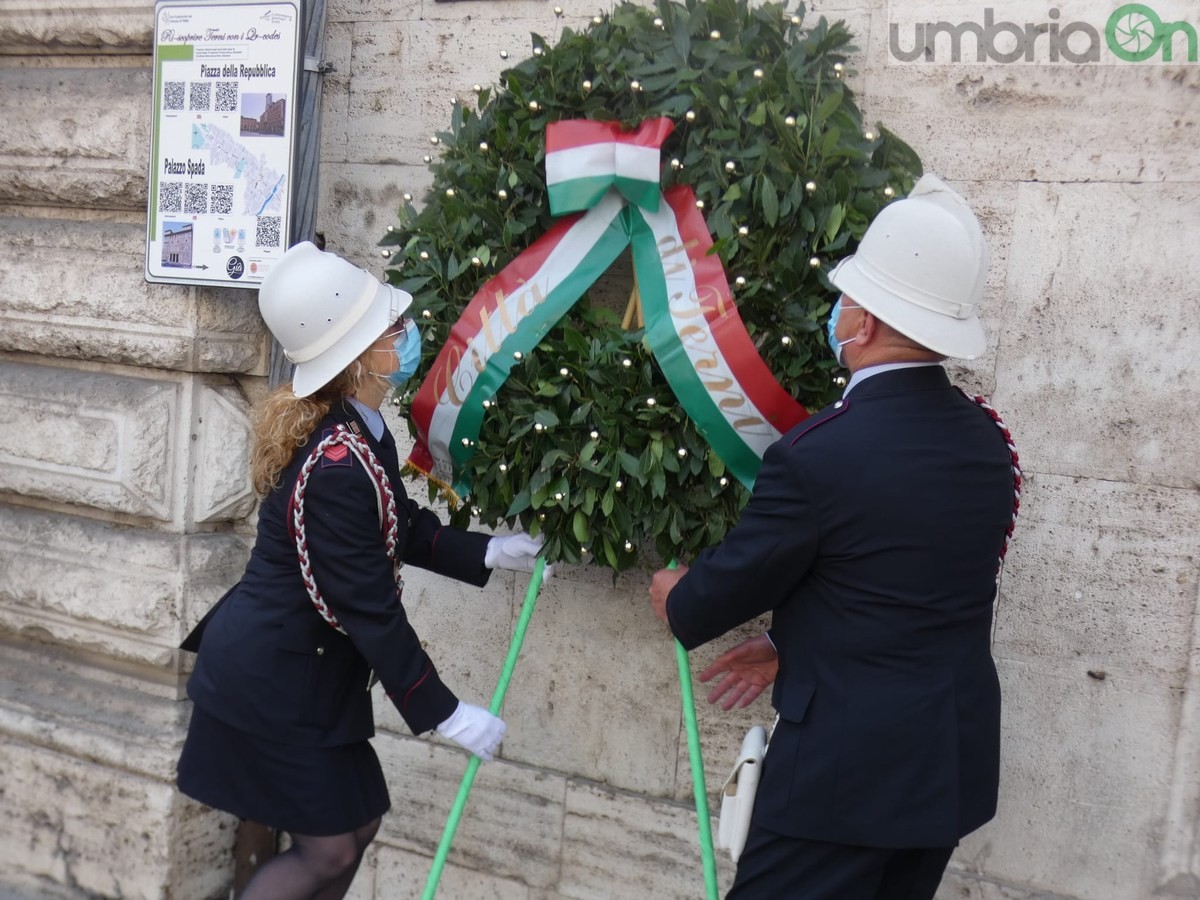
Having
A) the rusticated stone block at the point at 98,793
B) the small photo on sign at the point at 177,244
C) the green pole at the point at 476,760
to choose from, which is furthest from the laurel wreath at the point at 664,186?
the rusticated stone block at the point at 98,793

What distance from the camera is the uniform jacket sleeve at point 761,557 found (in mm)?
2316

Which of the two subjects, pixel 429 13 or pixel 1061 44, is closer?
pixel 1061 44

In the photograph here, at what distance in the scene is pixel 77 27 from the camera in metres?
4.02

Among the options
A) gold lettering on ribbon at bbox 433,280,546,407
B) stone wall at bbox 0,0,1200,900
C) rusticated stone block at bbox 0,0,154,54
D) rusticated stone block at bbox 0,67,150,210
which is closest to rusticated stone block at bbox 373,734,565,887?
stone wall at bbox 0,0,1200,900

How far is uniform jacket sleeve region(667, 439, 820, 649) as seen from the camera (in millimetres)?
2316

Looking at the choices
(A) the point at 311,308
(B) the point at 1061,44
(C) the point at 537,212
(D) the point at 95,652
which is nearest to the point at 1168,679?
(B) the point at 1061,44

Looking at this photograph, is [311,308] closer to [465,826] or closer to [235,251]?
[235,251]

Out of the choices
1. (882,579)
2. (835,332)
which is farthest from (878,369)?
(882,579)

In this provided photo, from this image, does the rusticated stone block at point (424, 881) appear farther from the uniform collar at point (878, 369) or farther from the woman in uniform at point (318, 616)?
the uniform collar at point (878, 369)

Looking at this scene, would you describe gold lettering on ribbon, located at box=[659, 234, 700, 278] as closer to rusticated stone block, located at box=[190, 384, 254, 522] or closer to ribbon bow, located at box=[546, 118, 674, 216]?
ribbon bow, located at box=[546, 118, 674, 216]

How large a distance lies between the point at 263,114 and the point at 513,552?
146cm

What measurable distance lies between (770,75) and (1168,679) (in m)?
1.64

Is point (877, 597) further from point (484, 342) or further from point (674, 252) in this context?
point (484, 342)

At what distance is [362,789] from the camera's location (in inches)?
115
